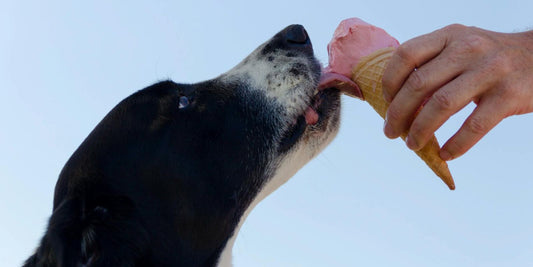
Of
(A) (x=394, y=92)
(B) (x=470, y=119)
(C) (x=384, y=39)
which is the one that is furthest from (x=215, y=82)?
(B) (x=470, y=119)

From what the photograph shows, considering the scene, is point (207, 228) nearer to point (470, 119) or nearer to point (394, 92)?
point (394, 92)

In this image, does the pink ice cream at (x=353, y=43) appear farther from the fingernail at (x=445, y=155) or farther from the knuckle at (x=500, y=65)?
the knuckle at (x=500, y=65)

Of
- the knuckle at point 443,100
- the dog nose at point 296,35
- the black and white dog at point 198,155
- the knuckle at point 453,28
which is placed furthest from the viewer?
the dog nose at point 296,35

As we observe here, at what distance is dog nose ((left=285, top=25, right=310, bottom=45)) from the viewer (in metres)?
3.78

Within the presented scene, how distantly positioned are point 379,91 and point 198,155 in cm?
115

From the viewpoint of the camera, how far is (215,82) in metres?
3.77

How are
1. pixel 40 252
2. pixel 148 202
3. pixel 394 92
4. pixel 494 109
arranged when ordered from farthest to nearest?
pixel 148 202 < pixel 40 252 < pixel 394 92 < pixel 494 109

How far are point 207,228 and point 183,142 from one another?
54cm

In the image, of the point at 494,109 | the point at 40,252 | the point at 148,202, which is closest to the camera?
the point at 494,109

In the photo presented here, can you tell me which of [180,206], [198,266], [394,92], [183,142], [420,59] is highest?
[420,59]

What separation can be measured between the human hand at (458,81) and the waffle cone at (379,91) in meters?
0.33

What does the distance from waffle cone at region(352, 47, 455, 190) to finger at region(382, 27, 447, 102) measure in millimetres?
406

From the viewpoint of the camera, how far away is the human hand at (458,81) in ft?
7.82

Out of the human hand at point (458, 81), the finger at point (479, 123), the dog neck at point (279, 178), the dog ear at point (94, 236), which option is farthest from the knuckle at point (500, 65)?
A: the dog ear at point (94, 236)
